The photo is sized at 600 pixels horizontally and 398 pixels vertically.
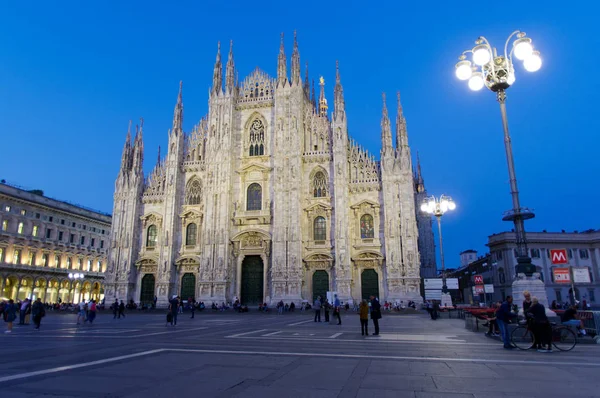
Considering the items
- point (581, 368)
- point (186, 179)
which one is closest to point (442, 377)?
point (581, 368)

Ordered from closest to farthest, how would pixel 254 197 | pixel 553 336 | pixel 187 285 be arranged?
pixel 553 336, pixel 187 285, pixel 254 197

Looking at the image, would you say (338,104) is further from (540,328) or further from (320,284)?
(540,328)

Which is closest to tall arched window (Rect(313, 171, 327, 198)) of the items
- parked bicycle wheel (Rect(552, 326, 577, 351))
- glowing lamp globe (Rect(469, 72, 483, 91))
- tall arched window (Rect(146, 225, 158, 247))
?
tall arched window (Rect(146, 225, 158, 247))

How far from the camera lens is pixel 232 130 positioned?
3941cm

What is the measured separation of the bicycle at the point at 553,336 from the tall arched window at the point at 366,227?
2380 cm

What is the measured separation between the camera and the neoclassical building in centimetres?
4478

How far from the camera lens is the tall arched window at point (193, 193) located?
130 feet

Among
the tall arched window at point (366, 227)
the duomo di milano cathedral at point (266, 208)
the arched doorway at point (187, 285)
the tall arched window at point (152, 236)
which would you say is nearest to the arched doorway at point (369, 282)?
the duomo di milano cathedral at point (266, 208)

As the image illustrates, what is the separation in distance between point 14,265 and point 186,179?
74.1ft

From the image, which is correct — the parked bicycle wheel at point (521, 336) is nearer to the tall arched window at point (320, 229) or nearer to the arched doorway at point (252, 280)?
the tall arched window at point (320, 229)

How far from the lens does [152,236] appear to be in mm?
39969

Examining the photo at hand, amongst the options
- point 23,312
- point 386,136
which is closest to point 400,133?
Answer: point 386,136

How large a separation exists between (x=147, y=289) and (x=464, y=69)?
34723 millimetres

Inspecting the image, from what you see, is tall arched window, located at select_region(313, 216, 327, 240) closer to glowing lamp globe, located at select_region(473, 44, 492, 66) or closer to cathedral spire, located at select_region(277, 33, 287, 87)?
cathedral spire, located at select_region(277, 33, 287, 87)
